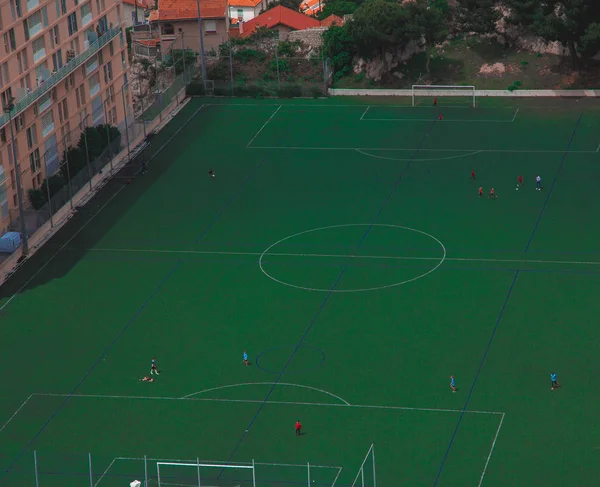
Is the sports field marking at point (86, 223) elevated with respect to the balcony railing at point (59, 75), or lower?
lower

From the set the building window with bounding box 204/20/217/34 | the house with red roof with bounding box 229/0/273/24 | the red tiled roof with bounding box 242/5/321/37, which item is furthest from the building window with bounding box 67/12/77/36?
the house with red roof with bounding box 229/0/273/24

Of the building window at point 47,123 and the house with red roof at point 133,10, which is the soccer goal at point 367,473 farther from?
the house with red roof at point 133,10

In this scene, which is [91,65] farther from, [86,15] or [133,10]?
[133,10]

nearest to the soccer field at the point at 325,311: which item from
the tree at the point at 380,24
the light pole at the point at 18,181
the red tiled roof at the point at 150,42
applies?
the light pole at the point at 18,181

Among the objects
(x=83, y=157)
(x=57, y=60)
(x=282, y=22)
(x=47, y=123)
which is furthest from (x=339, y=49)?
(x=47, y=123)

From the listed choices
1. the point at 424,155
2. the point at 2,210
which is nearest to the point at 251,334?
the point at 2,210

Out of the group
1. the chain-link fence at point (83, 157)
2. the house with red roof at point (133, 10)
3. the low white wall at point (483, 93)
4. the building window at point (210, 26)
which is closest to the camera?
the chain-link fence at point (83, 157)
